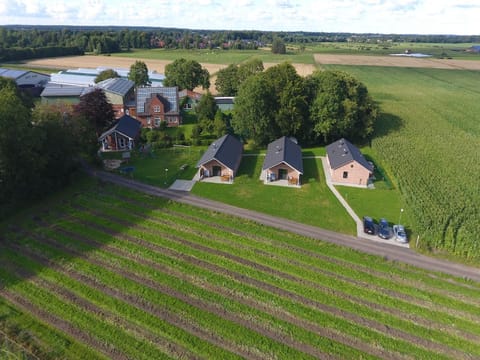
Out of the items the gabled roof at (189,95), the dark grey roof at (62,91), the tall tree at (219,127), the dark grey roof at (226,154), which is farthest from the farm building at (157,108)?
the dark grey roof at (62,91)

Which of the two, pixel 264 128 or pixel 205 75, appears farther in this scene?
pixel 205 75

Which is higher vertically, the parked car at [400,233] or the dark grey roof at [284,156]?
the dark grey roof at [284,156]

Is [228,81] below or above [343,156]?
above

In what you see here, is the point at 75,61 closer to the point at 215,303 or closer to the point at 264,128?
the point at 264,128

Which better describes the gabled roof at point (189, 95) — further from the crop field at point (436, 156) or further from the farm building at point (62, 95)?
the crop field at point (436, 156)

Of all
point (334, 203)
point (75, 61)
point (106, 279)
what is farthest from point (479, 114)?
point (75, 61)

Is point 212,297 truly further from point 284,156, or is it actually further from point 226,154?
point 226,154

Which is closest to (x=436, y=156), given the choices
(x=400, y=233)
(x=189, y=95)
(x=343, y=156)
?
(x=343, y=156)
